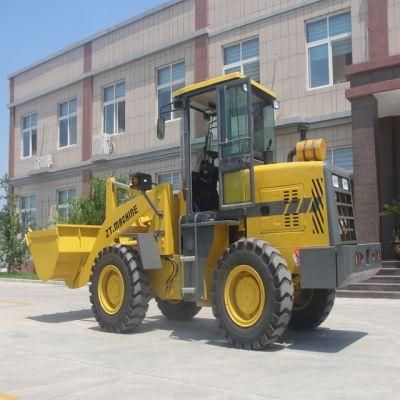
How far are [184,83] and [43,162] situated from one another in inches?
364

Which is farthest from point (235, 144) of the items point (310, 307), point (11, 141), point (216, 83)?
point (11, 141)

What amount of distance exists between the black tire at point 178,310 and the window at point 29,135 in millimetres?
20543

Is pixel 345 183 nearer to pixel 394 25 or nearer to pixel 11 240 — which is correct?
pixel 394 25

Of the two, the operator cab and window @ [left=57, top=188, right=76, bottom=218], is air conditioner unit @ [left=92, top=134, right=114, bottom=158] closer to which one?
window @ [left=57, top=188, right=76, bottom=218]

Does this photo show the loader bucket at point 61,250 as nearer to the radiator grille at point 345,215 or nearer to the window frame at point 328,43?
the radiator grille at point 345,215

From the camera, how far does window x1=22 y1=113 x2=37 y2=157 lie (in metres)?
28.7

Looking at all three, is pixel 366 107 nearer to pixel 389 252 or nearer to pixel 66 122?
pixel 389 252

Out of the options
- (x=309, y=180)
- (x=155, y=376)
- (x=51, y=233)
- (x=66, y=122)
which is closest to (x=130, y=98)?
(x=66, y=122)

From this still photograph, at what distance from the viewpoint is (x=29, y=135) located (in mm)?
29016

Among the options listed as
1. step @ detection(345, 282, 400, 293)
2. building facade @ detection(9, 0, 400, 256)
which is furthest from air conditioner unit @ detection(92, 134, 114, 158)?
step @ detection(345, 282, 400, 293)

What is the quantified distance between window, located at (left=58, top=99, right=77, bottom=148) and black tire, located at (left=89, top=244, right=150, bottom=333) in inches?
711

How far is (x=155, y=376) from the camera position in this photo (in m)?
6.03

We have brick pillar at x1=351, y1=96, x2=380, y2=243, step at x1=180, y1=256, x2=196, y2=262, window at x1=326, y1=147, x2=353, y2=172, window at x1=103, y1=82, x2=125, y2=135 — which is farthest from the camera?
window at x1=103, y1=82, x2=125, y2=135

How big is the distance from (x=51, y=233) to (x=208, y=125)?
10.9 feet
